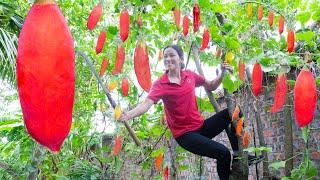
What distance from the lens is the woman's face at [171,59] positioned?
2.69m

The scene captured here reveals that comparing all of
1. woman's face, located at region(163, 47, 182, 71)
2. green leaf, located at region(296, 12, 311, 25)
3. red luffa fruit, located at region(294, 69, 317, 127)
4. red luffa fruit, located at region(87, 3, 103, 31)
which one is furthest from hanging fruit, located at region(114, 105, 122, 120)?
green leaf, located at region(296, 12, 311, 25)

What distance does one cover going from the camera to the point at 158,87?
2775mm

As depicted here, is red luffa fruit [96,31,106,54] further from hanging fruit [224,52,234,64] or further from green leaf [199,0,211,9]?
hanging fruit [224,52,234,64]

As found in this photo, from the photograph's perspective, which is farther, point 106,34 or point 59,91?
point 106,34

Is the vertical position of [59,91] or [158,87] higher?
[158,87]

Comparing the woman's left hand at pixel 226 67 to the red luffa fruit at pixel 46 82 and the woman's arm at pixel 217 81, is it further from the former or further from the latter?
the red luffa fruit at pixel 46 82

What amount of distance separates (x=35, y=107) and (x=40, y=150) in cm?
245

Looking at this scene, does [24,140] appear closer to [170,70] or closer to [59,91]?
[170,70]

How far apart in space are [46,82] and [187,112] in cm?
257

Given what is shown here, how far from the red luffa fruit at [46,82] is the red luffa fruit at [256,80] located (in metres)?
1.66

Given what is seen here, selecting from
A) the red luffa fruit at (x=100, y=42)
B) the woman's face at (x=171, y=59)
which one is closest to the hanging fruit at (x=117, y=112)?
the red luffa fruit at (x=100, y=42)

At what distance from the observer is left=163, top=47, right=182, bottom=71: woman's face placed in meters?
2.69

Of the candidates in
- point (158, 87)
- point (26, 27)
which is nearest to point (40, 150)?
point (158, 87)

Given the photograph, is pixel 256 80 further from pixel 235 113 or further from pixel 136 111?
pixel 136 111
